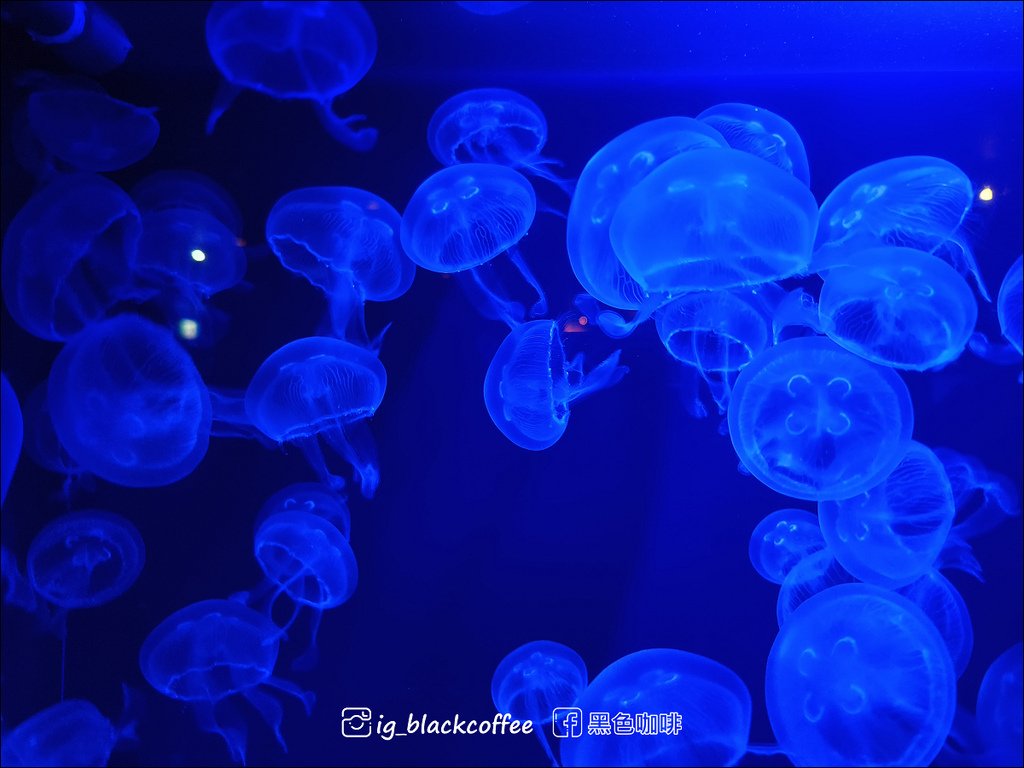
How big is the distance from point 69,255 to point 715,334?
2743 millimetres

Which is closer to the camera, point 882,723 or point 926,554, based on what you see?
point 882,723

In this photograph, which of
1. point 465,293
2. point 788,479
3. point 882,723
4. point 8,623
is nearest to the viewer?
point 882,723

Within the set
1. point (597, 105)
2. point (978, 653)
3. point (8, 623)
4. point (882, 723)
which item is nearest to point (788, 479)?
point (882, 723)

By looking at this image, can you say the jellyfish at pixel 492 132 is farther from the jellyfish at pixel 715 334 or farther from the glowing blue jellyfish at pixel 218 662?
the glowing blue jellyfish at pixel 218 662

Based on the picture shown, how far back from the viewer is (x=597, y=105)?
3.24 m

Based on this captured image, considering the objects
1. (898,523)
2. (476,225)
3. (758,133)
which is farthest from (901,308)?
(476,225)

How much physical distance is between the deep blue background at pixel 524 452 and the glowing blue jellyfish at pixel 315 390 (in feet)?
0.58

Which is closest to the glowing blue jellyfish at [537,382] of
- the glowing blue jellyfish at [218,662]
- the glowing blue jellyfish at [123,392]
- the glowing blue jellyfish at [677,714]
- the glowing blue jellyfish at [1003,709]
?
the glowing blue jellyfish at [677,714]

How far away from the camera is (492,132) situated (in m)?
3.25

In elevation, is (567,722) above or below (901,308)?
below

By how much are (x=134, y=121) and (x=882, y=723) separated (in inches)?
148

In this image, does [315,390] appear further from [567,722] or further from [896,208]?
[896,208]

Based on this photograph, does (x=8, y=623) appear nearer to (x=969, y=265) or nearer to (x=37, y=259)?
(x=37, y=259)

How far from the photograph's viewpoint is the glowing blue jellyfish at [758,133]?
3.11 metres
